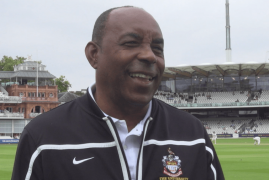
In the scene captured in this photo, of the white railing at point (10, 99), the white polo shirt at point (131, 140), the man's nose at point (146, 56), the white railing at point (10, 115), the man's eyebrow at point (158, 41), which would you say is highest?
the man's eyebrow at point (158, 41)

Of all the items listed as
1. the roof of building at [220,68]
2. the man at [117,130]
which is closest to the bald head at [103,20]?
the man at [117,130]

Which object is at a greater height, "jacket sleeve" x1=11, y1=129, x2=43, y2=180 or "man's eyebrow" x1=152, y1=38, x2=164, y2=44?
"man's eyebrow" x1=152, y1=38, x2=164, y2=44

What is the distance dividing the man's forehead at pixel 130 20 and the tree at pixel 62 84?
282 feet

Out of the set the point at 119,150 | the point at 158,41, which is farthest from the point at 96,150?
the point at 158,41

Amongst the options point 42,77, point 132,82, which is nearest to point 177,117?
point 132,82

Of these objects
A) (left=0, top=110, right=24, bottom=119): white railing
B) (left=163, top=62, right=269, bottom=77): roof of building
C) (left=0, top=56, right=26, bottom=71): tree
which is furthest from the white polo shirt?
→ (left=0, top=56, right=26, bottom=71): tree

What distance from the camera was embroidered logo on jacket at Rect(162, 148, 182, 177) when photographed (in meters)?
2.33

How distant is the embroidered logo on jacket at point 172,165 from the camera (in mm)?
2328

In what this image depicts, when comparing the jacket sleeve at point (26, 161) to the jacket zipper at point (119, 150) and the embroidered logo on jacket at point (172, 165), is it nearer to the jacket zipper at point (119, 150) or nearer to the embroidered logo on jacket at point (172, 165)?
the jacket zipper at point (119, 150)

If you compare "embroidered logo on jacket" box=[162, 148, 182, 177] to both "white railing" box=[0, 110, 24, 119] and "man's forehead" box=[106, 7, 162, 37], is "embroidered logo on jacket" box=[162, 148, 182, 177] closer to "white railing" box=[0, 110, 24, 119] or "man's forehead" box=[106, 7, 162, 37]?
"man's forehead" box=[106, 7, 162, 37]

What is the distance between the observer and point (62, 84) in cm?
8794

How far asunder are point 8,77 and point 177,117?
74499 mm

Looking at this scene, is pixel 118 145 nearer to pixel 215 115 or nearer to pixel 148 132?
pixel 148 132

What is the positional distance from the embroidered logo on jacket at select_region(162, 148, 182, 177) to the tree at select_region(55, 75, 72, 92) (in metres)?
85.9
